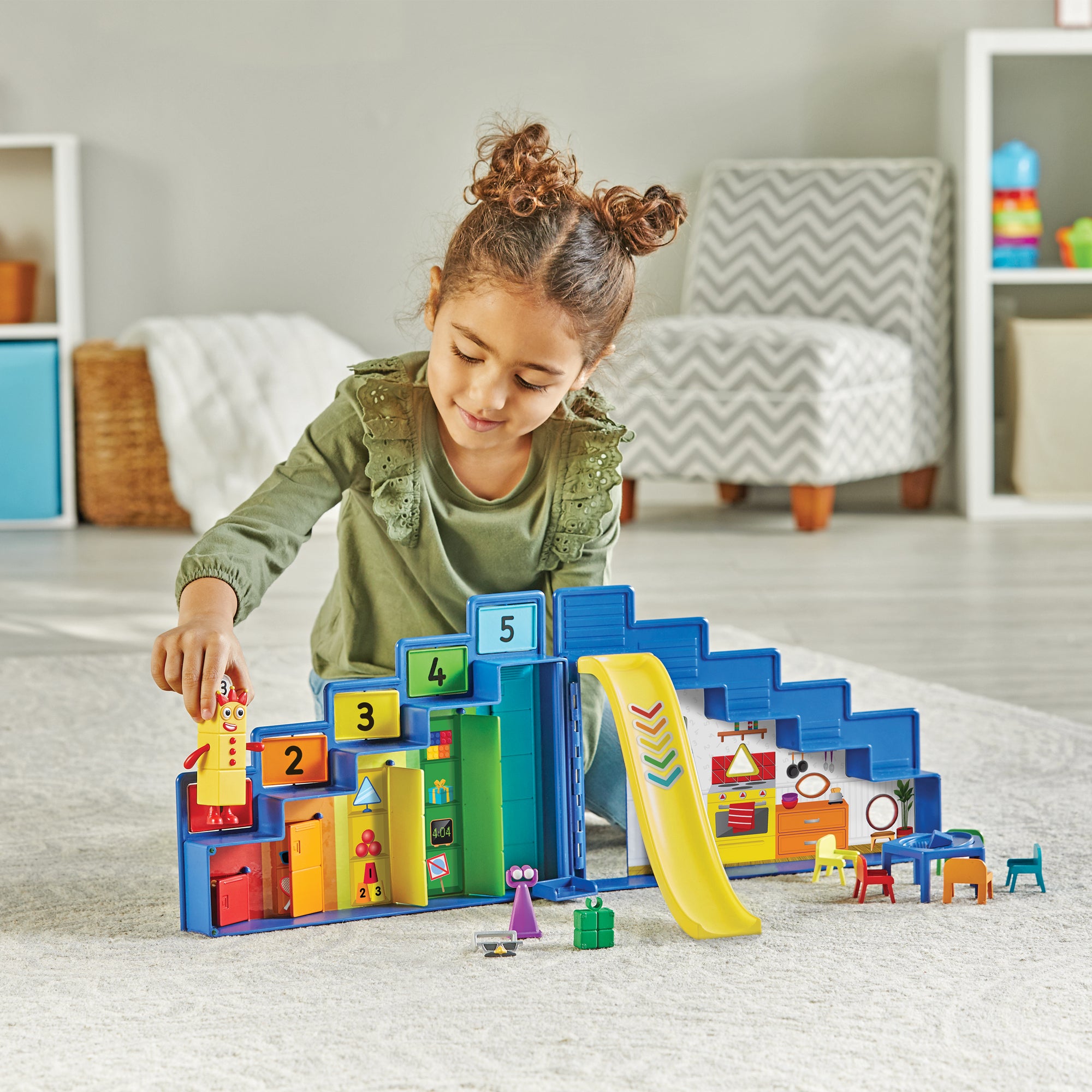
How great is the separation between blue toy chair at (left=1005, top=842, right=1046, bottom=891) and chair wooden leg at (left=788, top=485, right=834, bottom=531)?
164cm

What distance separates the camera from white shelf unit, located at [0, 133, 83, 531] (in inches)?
105

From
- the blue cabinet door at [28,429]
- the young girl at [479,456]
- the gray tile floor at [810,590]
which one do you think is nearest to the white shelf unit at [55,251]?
the blue cabinet door at [28,429]

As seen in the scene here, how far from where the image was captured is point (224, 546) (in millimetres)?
893

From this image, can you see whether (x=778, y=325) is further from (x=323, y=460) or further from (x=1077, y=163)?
(x=323, y=460)

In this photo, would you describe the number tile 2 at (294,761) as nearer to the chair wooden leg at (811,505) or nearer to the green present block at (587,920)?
the green present block at (587,920)

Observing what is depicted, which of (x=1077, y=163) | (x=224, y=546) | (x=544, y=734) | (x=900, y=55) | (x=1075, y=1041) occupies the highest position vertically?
(x=900, y=55)

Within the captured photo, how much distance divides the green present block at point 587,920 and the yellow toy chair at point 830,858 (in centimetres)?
18

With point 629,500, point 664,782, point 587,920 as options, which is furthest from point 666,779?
point 629,500

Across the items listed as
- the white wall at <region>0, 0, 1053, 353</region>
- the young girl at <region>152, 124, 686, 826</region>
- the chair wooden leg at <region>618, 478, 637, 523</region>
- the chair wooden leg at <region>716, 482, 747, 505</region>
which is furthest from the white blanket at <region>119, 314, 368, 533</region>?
the young girl at <region>152, 124, 686, 826</region>

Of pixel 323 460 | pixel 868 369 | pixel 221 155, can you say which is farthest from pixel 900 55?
pixel 323 460

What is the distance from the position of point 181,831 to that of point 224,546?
0.17 m

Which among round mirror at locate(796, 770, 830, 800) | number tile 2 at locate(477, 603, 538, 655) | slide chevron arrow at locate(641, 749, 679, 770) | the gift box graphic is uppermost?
number tile 2 at locate(477, 603, 538, 655)

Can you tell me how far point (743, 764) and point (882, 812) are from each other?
108 mm

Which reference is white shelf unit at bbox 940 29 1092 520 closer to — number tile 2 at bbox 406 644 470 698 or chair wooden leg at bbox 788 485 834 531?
chair wooden leg at bbox 788 485 834 531
